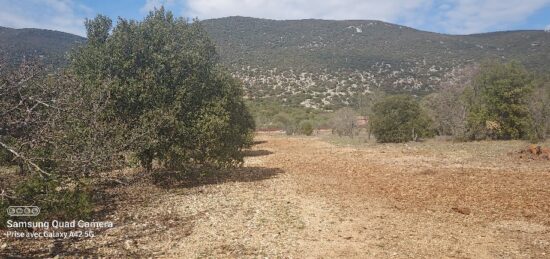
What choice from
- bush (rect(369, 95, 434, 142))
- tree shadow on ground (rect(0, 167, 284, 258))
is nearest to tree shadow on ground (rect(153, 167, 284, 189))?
tree shadow on ground (rect(0, 167, 284, 258))

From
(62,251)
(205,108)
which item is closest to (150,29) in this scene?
(205,108)

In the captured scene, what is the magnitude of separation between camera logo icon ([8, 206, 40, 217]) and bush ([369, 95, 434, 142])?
26.0 m

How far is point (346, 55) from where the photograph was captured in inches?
2798

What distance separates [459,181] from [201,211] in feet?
30.5

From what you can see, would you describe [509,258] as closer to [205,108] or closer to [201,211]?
[201,211]

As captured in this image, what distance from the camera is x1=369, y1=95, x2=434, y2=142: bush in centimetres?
3097

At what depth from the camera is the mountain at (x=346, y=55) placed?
203ft

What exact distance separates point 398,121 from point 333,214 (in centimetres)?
2157

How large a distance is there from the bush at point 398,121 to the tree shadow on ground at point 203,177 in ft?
48.9

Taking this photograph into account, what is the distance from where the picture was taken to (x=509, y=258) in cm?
774

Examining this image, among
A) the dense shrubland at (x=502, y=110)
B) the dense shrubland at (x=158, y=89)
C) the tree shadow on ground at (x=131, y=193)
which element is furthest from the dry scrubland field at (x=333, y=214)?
the dense shrubland at (x=502, y=110)

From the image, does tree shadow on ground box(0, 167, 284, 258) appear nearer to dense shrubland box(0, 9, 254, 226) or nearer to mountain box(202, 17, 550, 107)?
dense shrubland box(0, 9, 254, 226)

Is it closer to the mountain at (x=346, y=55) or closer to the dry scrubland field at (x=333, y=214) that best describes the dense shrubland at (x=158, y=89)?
the dry scrubland field at (x=333, y=214)

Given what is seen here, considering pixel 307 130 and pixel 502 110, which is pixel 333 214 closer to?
pixel 502 110
